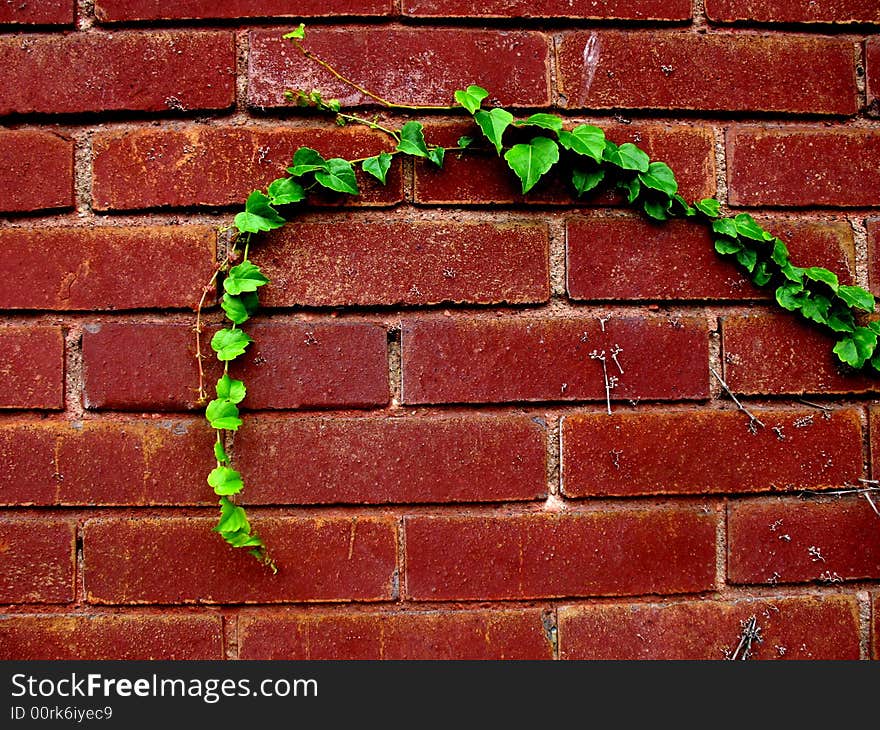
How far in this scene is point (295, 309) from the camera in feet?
2.59

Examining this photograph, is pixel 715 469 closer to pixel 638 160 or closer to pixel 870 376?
pixel 870 376

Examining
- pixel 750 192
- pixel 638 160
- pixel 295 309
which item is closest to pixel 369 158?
pixel 295 309

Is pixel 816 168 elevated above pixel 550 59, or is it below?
below

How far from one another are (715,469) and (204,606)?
620 mm

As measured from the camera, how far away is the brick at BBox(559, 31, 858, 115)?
2.62ft

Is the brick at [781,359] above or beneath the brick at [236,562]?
above

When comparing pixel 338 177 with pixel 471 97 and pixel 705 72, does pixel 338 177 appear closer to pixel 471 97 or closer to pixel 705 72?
pixel 471 97

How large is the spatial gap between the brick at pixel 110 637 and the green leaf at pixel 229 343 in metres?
0.31

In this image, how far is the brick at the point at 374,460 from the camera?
784 millimetres

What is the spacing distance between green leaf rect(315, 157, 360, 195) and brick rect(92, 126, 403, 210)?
0.03 metres

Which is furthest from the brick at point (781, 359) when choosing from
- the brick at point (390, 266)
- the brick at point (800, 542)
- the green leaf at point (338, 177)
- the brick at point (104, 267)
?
the brick at point (104, 267)

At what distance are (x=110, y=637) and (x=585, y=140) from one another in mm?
790

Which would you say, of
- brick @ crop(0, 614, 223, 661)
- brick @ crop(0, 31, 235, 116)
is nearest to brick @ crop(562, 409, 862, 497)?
brick @ crop(0, 614, 223, 661)

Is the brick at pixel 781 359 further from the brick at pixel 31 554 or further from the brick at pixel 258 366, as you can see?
the brick at pixel 31 554
